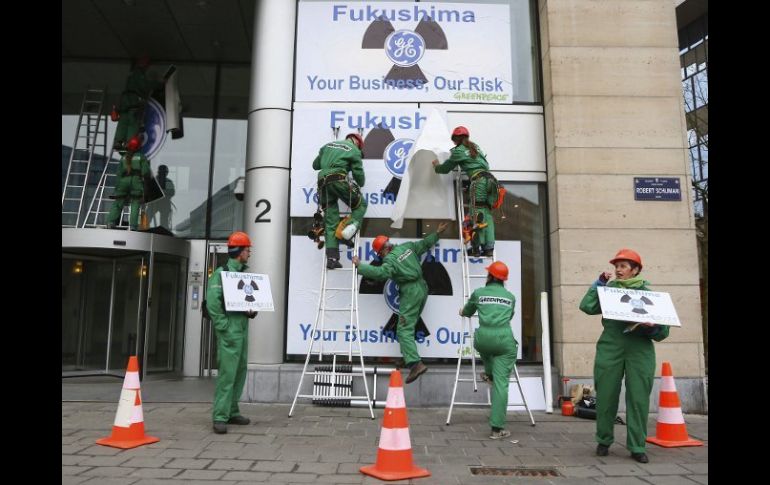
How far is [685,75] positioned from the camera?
56.3 feet

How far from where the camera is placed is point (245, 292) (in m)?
6.36

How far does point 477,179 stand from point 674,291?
329 cm

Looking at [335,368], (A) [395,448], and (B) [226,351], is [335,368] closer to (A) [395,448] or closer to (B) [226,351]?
(B) [226,351]

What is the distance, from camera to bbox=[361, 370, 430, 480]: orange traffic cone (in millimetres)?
4531

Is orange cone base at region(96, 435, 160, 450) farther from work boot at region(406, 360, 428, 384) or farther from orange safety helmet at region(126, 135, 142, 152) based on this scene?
orange safety helmet at region(126, 135, 142, 152)

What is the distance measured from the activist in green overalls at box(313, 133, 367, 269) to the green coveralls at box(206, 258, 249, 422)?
171 cm

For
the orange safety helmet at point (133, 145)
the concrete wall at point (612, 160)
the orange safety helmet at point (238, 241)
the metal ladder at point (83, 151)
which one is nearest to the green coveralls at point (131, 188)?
Result: the orange safety helmet at point (133, 145)

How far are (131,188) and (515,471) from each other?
937cm

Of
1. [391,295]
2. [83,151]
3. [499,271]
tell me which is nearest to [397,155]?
[391,295]

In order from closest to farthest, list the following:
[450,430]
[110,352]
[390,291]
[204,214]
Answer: [450,430] < [390,291] < [110,352] < [204,214]

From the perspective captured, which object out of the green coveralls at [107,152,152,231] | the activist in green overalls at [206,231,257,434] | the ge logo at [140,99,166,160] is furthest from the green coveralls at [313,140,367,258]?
the ge logo at [140,99,166,160]

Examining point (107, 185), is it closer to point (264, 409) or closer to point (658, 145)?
point (264, 409)

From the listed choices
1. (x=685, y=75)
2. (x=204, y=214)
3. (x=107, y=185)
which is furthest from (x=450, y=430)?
(x=685, y=75)

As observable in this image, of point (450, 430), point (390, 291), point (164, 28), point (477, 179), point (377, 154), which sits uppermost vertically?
point (164, 28)
